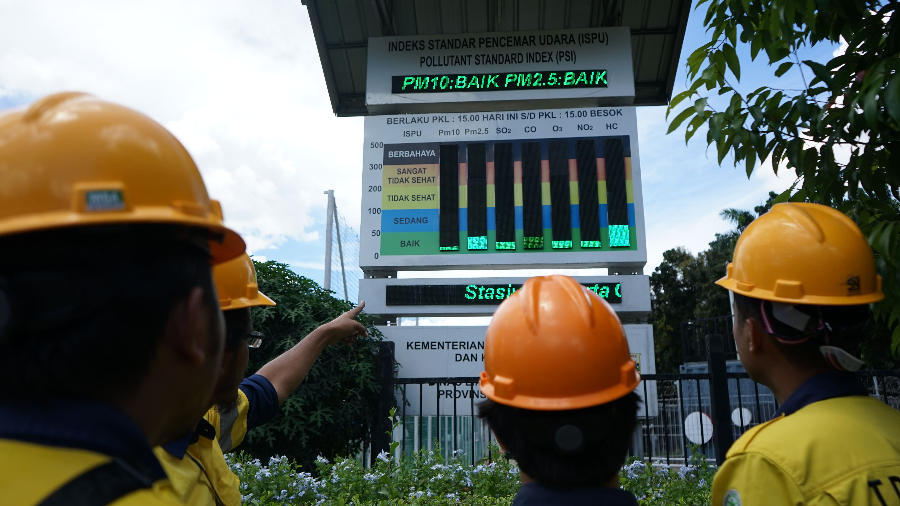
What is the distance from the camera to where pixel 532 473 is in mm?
1188

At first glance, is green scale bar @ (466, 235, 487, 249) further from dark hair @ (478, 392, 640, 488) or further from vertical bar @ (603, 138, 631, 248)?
dark hair @ (478, 392, 640, 488)

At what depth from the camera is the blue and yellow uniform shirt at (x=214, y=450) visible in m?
1.50

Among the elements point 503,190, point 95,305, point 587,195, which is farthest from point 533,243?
point 95,305

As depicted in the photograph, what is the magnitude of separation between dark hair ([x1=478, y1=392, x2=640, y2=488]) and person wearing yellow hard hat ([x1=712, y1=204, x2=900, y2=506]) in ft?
0.97

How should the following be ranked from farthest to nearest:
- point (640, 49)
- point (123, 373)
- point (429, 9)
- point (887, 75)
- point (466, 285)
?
1. point (640, 49)
2. point (429, 9)
3. point (466, 285)
4. point (887, 75)
5. point (123, 373)

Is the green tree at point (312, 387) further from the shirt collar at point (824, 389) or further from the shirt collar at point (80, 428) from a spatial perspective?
the shirt collar at point (80, 428)

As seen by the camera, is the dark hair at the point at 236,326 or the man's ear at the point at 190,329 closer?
the man's ear at the point at 190,329

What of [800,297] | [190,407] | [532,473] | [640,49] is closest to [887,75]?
[800,297]

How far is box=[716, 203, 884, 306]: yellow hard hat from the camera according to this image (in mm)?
1487

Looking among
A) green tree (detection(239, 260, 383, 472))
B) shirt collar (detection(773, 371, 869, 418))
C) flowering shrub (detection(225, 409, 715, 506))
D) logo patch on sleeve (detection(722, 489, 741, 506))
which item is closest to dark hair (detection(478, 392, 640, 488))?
logo patch on sleeve (detection(722, 489, 741, 506))

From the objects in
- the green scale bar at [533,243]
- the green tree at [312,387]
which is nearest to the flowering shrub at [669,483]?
the green tree at [312,387]

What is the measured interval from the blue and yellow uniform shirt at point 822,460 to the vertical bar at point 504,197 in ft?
21.3

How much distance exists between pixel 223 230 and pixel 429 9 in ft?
26.9

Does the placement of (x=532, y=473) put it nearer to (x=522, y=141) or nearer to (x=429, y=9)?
(x=522, y=141)
